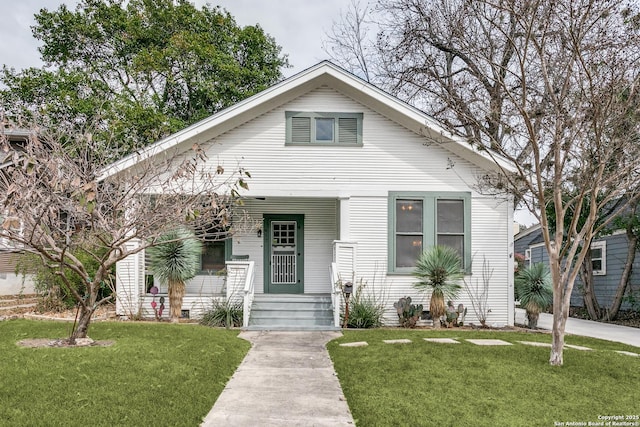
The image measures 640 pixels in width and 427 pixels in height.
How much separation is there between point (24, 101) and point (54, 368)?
65.6 ft

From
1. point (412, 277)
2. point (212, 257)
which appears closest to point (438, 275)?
point (412, 277)

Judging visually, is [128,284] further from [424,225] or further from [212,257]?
[424,225]

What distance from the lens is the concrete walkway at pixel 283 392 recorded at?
4.69m

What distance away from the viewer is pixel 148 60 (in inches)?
894

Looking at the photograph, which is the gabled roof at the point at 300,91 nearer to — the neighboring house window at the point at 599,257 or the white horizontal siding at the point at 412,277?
the white horizontal siding at the point at 412,277

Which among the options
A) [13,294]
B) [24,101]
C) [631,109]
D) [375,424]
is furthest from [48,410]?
[24,101]

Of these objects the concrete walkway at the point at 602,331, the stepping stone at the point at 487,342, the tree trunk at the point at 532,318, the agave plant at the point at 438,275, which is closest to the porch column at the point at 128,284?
the agave plant at the point at 438,275

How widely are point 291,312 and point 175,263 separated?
8.70ft

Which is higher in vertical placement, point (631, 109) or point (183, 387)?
point (631, 109)

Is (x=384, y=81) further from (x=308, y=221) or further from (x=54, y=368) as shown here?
(x=54, y=368)

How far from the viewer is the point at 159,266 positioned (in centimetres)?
1114

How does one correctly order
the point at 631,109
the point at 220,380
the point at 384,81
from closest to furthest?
the point at 220,380, the point at 631,109, the point at 384,81

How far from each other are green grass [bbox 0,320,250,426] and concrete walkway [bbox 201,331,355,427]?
184mm

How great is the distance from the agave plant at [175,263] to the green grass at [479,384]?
4.12m
